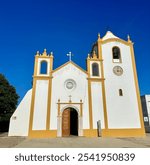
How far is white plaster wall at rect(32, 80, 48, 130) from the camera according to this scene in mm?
14492

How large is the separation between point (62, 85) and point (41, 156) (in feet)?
38.0

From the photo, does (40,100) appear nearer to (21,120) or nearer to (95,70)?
(21,120)

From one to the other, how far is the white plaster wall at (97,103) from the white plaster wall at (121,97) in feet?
2.56

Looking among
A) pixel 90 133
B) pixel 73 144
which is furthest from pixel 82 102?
pixel 73 144

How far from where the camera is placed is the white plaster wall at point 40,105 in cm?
1449

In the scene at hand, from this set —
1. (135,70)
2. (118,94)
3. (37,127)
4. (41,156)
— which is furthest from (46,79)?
(41,156)

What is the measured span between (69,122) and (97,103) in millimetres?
3616

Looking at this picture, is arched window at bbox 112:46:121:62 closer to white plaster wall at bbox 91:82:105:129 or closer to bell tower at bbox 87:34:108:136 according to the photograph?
bell tower at bbox 87:34:108:136

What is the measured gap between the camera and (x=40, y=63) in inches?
669

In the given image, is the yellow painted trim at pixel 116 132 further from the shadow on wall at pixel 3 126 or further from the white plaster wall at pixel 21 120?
the shadow on wall at pixel 3 126

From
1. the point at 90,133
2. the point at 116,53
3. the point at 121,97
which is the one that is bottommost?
the point at 90,133

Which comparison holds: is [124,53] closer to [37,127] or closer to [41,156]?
[37,127]

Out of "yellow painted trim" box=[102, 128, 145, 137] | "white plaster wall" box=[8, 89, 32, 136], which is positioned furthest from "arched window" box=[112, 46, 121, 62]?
"white plaster wall" box=[8, 89, 32, 136]

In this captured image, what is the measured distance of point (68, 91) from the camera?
15.9 m
